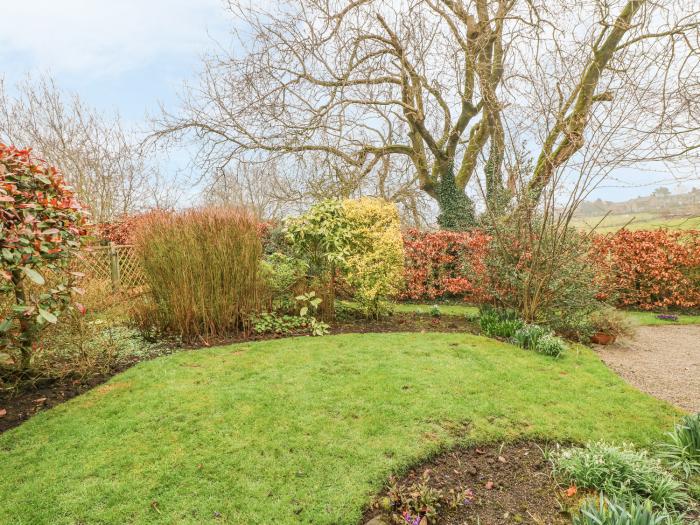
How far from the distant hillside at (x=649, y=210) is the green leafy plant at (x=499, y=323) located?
6.04ft

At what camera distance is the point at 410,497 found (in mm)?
2352

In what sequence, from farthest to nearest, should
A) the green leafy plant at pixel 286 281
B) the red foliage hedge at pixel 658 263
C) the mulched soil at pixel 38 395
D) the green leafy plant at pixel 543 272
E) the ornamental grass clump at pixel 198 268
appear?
1. the red foliage hedge at pixel 658 263
2. the green leafy plant at pixel 286 281
3. the green leafy plant at pixel 543 272
4. the ornamental grass clump at pixel 198 268
5. the mulched soil at pixel 38 395

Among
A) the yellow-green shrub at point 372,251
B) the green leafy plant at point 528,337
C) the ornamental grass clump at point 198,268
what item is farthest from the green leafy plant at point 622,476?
the ornamental grass clump at point 198,268

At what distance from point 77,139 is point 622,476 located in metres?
17.3

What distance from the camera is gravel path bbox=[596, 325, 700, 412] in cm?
437

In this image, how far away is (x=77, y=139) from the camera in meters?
13.9

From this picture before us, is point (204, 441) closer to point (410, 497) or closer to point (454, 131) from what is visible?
point (410, 497)

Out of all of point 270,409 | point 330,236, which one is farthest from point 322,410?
point 330,236

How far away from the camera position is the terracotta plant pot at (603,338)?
251 inches

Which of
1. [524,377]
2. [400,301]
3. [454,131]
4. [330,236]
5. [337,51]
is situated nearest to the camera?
[524,377]

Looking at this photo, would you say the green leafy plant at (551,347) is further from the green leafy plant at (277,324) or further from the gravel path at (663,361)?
the green leafy plant at (277,324)

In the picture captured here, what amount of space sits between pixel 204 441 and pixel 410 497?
1.58 m

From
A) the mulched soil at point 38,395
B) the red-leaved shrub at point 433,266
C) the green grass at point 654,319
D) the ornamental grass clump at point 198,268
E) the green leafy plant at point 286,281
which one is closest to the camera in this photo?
the mulched soil at point 38,395

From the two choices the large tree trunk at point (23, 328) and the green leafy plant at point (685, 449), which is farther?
the large tree trunk at point (23, 328)
